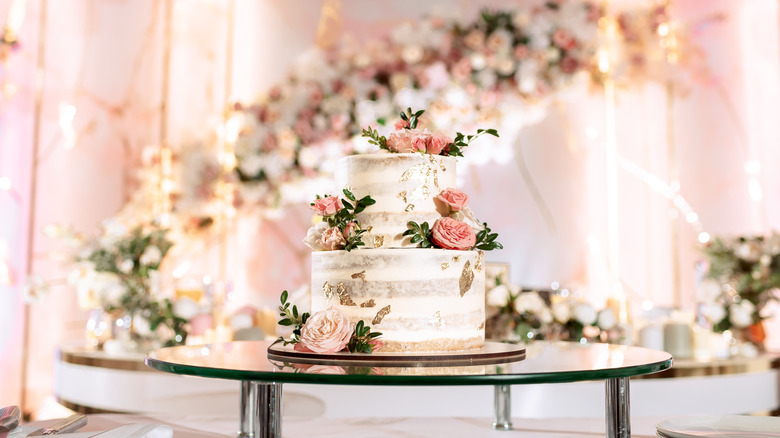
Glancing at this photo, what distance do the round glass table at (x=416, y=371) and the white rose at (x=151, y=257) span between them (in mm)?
1710

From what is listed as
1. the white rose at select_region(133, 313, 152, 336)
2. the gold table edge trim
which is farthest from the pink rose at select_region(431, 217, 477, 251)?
the white rose at select_region(133, 313, 152, 336)

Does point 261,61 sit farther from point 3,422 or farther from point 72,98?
point 3,422

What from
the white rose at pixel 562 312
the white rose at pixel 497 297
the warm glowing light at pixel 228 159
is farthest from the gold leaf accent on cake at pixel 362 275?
the warm glowing light at pixel 228 159

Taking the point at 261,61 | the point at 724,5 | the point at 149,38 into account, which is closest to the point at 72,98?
the point at 149,38

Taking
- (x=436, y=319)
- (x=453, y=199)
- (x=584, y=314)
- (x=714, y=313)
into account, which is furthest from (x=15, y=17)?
(x=714, y=313)

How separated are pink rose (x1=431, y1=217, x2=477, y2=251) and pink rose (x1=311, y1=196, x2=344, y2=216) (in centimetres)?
19

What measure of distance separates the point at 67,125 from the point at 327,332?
3375 mm

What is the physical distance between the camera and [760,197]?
4277 mm

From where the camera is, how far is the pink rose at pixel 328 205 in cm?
146

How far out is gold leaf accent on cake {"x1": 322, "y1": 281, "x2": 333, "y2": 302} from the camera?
1476 mm

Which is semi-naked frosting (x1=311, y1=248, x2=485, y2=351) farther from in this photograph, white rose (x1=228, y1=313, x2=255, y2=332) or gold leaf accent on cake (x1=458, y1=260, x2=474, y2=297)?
white rose (x1=228, y1=313, x2=255, y2=332)

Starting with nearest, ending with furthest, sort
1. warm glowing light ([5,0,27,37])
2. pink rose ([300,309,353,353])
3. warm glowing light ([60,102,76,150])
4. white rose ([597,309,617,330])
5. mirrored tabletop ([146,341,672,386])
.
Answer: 1. mirrored tabletop ([146,341,672,386])
2. pink rose ([300,309,353,353])
3. white rose ([597,309,617,330])
4. warm glowing light ([5,0,27,37])
5. warm glowing light ([60,102,76,150])

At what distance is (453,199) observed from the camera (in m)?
1.50

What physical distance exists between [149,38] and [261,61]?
66 cm
